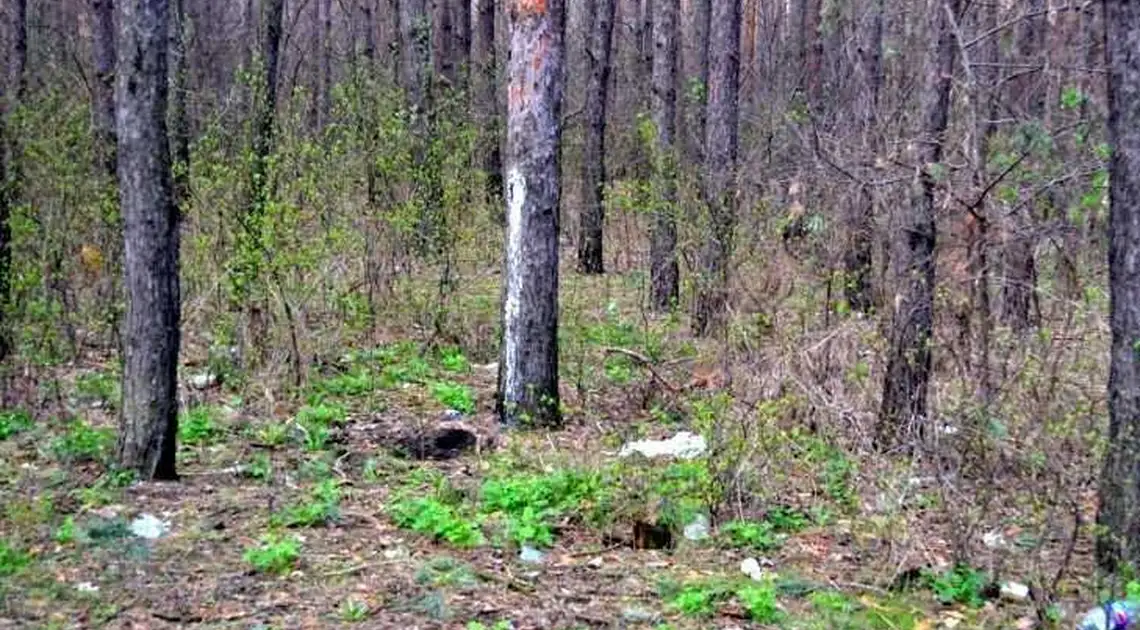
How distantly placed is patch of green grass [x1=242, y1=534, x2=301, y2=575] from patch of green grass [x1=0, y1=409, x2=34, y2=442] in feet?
8.68

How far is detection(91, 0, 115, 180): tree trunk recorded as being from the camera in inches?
452

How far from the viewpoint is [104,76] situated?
1247cm

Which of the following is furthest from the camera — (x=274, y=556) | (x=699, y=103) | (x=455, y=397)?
(x=699, y=103)

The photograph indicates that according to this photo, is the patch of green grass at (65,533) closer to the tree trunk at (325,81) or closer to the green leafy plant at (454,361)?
the green leafy plant at (454,361)

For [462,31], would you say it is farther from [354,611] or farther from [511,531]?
[354,611]

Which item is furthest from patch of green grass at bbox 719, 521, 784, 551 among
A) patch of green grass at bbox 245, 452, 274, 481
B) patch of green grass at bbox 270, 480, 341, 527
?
patch of green grass at bbox 245, 452, 274, 481

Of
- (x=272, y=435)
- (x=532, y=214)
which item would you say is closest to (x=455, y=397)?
(x=272, y=435)

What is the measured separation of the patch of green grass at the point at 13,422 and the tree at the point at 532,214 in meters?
3.11

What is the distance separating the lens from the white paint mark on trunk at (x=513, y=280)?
8055mm

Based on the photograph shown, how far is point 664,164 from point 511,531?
5692mm

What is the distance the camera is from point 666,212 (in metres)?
11.1

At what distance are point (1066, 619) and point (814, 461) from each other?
2.20m

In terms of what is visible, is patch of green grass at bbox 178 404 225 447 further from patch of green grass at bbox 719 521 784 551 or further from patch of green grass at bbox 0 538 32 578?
patch of green grass at bbox 719 521 784 551

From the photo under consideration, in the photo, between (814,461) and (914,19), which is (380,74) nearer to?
(914,19)
